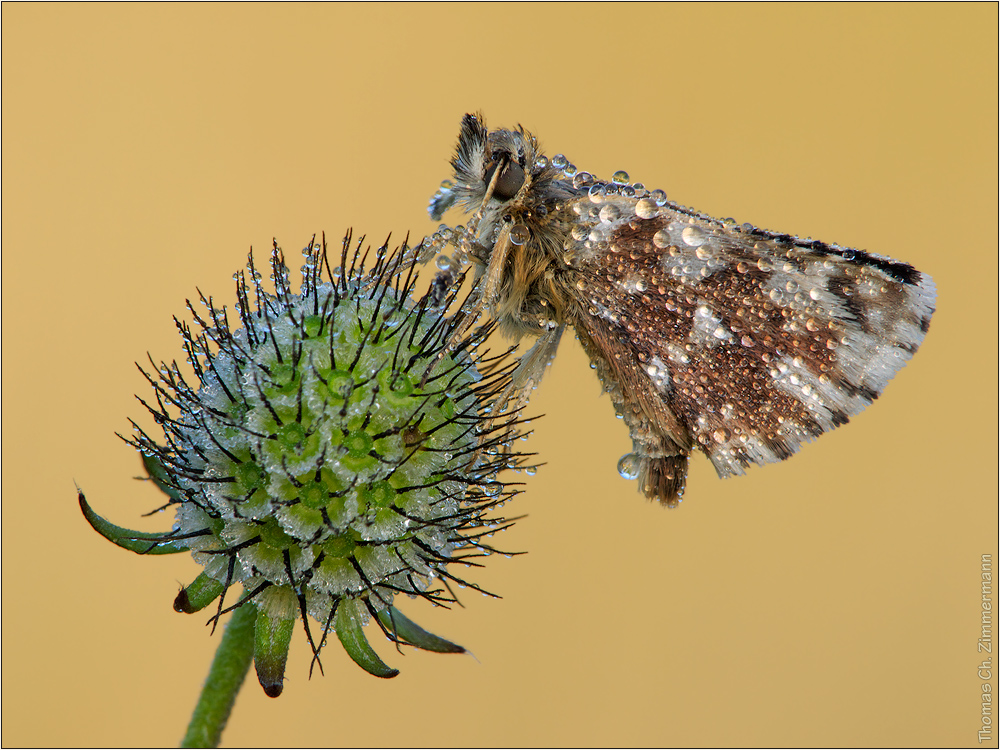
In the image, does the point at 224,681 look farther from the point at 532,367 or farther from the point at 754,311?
the point at 754,311

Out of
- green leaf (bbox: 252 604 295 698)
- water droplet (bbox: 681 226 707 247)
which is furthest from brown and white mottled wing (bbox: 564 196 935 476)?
green leaf (bbox: 252 604 295 698)

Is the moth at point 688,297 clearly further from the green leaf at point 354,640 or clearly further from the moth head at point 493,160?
the green leaf at point 354,640

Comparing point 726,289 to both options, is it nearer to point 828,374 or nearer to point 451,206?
point 828,374

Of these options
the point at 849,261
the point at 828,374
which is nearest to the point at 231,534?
the point at 828,374

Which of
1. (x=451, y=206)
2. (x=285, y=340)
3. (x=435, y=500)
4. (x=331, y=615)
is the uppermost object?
(x=451, y=206)

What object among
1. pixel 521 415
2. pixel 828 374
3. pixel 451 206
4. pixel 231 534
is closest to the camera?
pixel 231 534

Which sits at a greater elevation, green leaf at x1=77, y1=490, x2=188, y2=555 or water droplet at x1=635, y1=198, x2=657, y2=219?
water droplet at x1=635, y1=198, x2=657, y2=219

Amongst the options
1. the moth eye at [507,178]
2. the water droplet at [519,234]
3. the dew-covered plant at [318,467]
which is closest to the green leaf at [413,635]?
the dew-covered plant at [318,467]

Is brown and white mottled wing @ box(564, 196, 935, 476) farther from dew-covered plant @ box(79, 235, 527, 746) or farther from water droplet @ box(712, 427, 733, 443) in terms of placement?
dew-covered plant @ box(79, 235, 527, 746)
